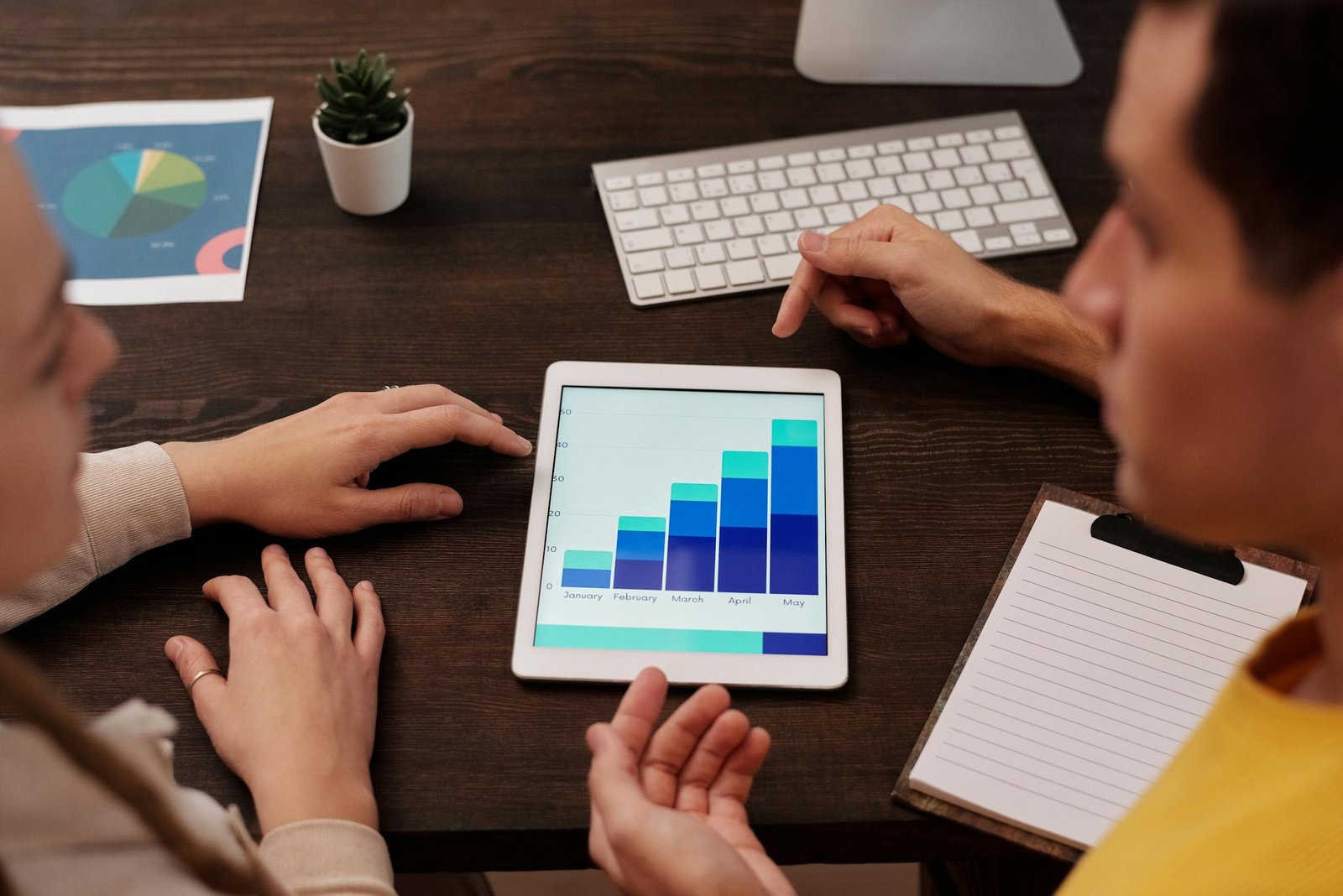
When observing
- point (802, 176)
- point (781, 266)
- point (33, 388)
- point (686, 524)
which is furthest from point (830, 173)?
point (33, 388)

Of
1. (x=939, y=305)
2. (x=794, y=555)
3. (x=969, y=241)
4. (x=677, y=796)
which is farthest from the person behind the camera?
(x=969, y=241)

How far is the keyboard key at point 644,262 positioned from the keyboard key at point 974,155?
12.9 inches

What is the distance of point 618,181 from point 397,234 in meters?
0.22

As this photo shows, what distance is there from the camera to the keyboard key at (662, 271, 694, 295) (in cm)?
103

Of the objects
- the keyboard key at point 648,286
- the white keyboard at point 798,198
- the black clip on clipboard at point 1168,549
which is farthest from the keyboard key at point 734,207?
the black clip on clipboard at point 1168,549

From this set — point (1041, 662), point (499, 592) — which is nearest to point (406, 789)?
point (499, 592)

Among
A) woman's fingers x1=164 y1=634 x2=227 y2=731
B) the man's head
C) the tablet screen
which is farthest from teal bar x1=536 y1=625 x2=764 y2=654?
the man's head

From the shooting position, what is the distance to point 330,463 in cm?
87

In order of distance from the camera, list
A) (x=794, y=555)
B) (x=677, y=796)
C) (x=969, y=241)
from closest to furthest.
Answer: (x=677, y=796), (x=794, y=555), (x=969, y=241)

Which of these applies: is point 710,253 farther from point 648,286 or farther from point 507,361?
point 507,361

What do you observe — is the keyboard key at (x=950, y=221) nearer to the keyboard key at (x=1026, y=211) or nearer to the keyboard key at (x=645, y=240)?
the keyboard key at (x=1026, y=211)

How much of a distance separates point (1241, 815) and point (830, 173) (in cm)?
73

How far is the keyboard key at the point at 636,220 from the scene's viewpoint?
Answer: 3.51ft

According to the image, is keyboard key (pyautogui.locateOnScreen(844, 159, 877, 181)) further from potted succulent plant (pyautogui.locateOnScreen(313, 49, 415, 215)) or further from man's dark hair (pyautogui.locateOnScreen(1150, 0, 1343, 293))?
man's dark hair (pyautogui.locateOnScreen(1150, 0, 1343, 293))
